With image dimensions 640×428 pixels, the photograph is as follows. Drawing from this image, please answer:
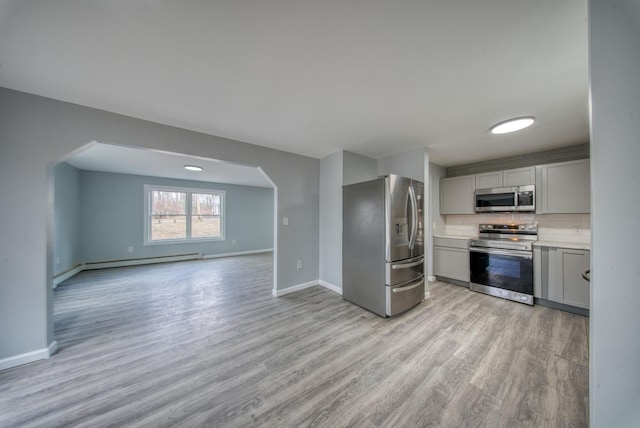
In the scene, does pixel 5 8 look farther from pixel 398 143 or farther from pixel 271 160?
pixel 398 143

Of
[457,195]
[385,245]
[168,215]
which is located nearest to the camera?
[385,245]

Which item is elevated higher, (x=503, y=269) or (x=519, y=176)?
(x=519, y=176)

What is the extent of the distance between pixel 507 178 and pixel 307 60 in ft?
12.9

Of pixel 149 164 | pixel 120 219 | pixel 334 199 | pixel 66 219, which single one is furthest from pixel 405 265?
pixel 120 219

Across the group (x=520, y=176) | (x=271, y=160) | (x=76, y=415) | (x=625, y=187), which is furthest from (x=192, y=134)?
(x=520, y=176)

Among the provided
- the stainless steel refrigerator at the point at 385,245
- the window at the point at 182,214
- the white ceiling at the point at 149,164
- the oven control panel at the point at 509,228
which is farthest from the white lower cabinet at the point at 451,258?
the window at the point at 182,214

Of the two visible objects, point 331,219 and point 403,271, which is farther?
point 331,219

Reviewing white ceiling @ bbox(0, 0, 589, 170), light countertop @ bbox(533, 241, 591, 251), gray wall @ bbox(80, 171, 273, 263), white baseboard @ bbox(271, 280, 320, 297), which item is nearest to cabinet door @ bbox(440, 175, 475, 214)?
light countertop @ bbox(533, 241, 591, 251)

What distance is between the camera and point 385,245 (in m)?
2.67

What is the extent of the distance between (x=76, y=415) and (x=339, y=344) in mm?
2004

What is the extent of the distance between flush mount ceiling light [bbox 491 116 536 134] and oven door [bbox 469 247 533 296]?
187cm

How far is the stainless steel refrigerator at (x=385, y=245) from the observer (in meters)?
2.67

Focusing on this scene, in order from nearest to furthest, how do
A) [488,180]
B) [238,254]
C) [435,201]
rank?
[488,180]
[435,201]
[238,254]

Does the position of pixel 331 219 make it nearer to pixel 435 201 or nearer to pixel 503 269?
pixel 435 201
